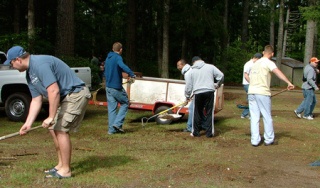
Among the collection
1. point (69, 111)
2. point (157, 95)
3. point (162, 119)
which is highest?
point (69, 111)

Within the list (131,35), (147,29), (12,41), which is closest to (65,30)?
(12,41)

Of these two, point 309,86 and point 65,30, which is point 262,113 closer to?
point 309,86

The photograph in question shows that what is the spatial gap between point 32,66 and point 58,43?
42.4 feet

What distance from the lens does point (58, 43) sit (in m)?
18.6

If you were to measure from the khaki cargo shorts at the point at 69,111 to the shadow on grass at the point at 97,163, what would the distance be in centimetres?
78

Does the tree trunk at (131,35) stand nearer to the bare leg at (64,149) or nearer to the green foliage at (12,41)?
the green foliage at (12,41)

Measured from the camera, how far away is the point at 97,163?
24.2ft

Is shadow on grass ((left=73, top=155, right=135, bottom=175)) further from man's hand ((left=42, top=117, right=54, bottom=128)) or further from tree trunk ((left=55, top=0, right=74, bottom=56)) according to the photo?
tree trunk ((left=55, top=0, right=74, bottom=56))

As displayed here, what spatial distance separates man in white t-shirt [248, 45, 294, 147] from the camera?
9062 mm

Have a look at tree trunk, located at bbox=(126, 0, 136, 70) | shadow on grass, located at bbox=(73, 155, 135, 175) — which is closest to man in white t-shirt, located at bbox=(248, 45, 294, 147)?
shadow on grass, located at bbox=(73, 155, 135, 175)

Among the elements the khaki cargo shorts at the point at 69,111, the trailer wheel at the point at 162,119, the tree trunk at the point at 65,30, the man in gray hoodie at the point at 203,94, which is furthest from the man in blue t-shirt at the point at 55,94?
the tree trunk at the point at 65,30

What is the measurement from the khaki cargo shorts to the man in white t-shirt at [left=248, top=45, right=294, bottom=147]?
3.89 metres

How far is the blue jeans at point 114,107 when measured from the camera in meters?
10.3

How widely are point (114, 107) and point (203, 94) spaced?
1.88 meters
